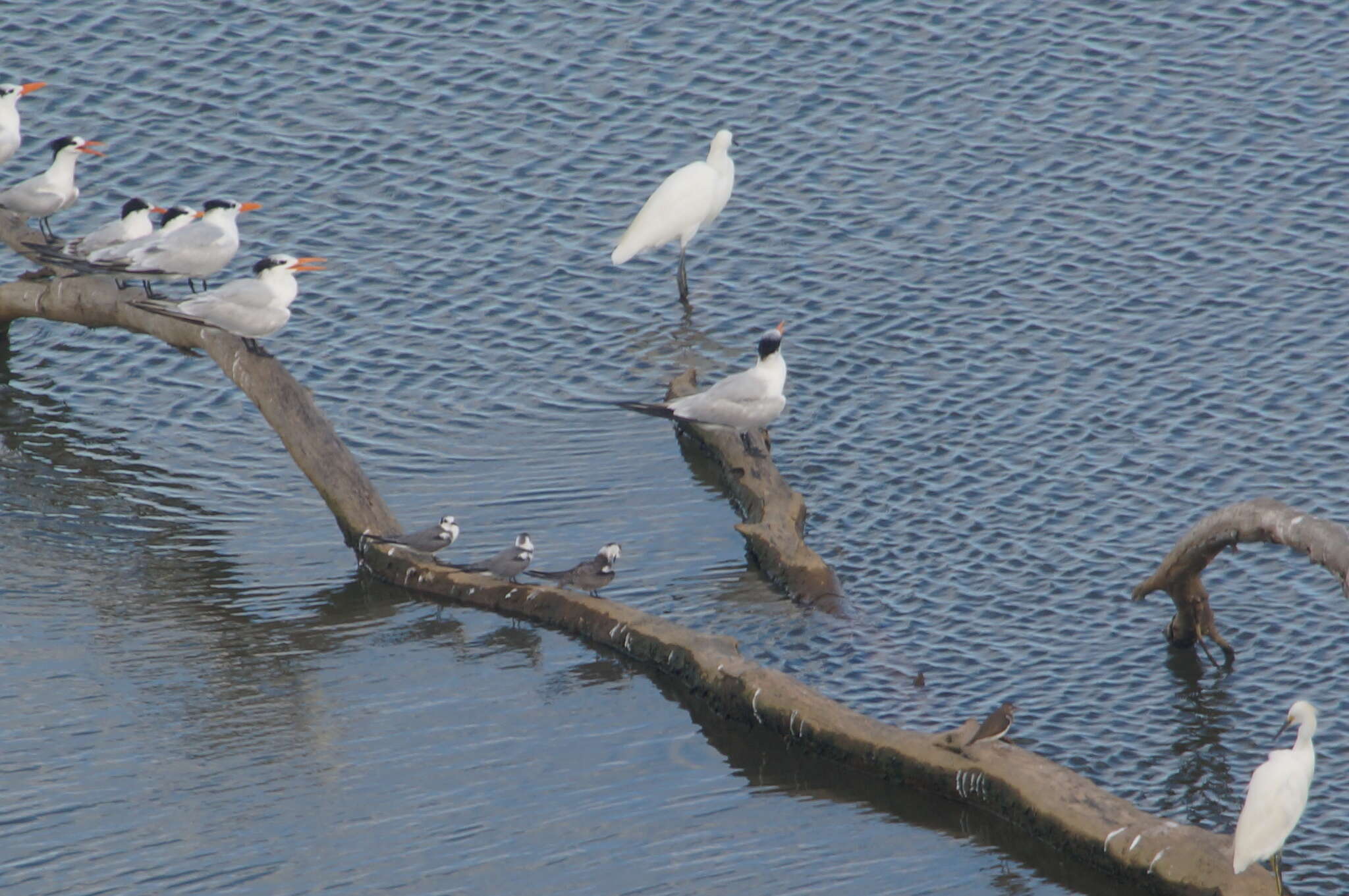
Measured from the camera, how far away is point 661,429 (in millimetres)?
19219

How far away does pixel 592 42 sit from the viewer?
27672 mm

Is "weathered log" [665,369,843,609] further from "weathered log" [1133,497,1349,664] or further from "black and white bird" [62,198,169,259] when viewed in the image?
"black and white bird" [62,198,169,259]

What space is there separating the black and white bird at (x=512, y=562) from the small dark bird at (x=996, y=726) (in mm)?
4211

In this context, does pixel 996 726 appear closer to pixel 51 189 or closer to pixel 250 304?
pixel 250 304

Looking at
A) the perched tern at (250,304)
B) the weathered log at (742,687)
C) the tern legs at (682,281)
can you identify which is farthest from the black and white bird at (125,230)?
the tern legs at (682,281)

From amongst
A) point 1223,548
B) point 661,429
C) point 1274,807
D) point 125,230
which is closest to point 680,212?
point 661,429

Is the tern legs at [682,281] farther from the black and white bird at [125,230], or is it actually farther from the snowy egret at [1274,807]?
the snowy egret at [1274,807]


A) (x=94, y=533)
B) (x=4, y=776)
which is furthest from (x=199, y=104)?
(x=4, y=776)

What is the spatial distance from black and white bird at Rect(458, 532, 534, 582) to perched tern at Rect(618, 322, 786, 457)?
239 cm

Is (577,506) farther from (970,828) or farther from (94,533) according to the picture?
(970,828)

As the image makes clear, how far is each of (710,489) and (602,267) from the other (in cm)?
604

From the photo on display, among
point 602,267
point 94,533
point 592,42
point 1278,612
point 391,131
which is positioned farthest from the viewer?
point 592,42

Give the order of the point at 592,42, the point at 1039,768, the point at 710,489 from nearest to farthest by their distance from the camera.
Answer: the point at 1039,768
the point at 710,489
the point at 592,42

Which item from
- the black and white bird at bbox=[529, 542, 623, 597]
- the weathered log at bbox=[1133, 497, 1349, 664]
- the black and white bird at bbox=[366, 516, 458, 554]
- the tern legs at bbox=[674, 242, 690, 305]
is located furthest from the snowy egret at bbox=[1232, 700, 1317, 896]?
the tern legs at bbox=[674, 242, 690, 305]
